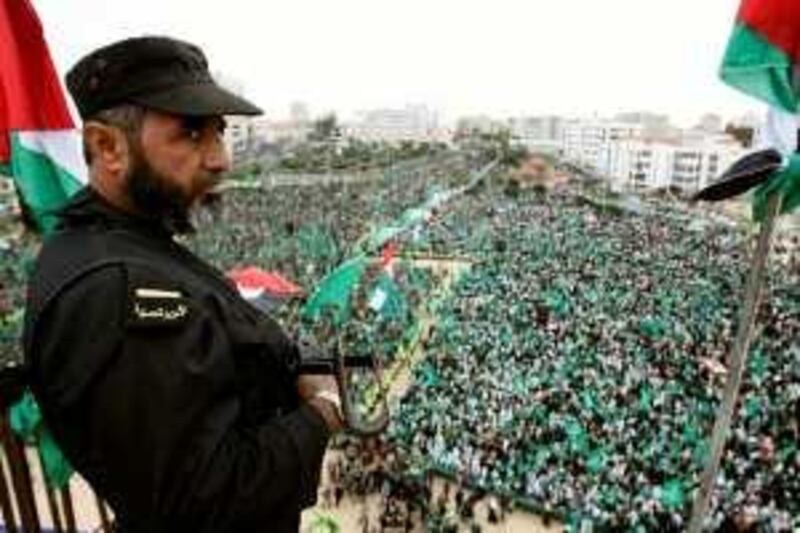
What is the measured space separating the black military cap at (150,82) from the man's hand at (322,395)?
49cm

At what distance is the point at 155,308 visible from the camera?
1.27m

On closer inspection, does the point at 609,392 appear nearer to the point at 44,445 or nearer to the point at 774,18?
the point at 774,18

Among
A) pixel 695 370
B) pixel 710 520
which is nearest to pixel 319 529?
pixel 710 520

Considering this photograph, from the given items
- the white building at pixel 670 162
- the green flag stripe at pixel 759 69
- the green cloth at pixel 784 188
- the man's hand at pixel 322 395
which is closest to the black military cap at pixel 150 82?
the man's hand at pixel 322 395

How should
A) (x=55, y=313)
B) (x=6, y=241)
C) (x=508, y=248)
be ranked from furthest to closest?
1. (x=508, y=248)
2. (x=6, y=241)
3. (x=55, y=313)

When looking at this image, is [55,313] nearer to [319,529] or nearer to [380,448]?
[319,529]

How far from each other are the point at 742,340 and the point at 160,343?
10.9 feet

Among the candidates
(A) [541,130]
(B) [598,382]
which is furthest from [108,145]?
(A) [541,130]

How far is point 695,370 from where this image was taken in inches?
768

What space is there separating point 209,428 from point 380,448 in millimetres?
14572

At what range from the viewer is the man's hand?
1.55 m

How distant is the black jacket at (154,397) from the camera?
1.25 m

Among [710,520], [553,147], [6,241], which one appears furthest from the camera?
[553,147]

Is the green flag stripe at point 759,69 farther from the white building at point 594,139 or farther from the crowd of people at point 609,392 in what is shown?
the white building at point 594,139
